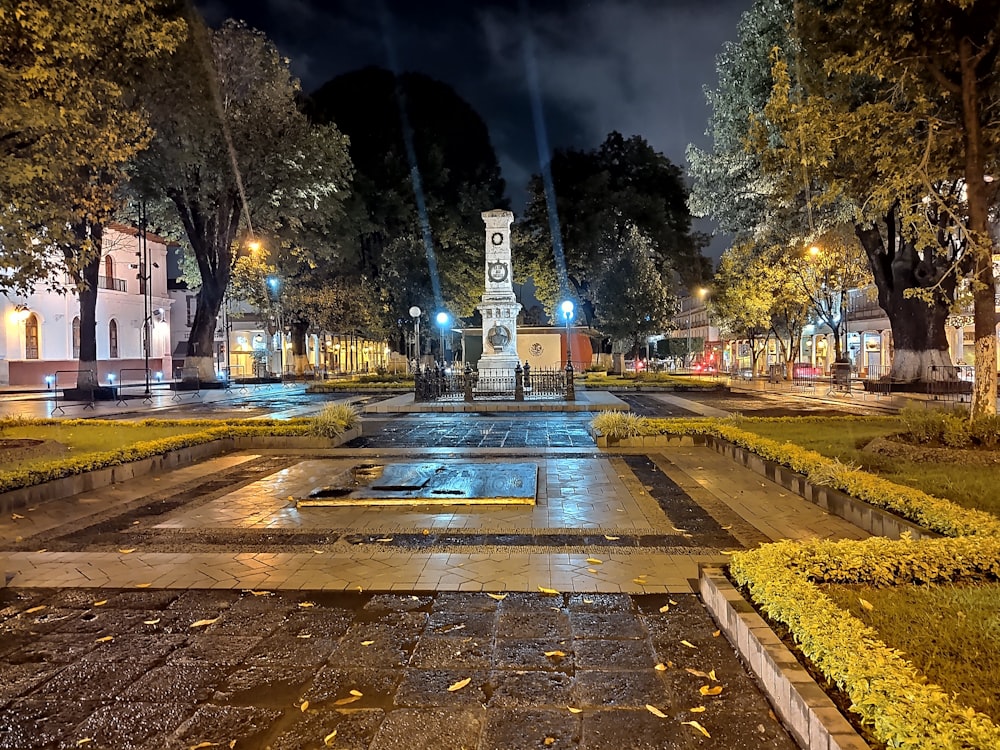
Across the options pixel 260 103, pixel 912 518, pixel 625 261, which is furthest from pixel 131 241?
pixel 912 518

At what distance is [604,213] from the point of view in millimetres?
42281

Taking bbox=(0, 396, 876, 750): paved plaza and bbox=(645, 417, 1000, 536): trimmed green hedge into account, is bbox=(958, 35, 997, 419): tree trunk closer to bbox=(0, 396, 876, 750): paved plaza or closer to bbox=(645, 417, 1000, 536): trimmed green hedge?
bbox=(645, 417, 1000, 536): trimmed green hedge

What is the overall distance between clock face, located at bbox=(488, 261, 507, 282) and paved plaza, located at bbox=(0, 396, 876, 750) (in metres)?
17.2

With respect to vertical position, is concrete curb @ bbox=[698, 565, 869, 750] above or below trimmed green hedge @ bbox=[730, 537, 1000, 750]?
below

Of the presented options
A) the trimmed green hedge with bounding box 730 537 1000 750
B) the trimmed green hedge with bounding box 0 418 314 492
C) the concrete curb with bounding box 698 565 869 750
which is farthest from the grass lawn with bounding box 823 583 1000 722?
the trimmed green hedge with bounding box 0 418 314 492

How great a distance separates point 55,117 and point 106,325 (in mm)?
35918

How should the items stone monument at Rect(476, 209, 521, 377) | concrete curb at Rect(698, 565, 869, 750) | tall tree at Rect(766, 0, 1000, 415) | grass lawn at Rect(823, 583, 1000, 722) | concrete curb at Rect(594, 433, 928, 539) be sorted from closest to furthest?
concrete curb at Rect(698, 565, 869, 750), grass lawn at Rect(823, 583, 1000, 722), concrete curb at Rect(594, 433, 928, 539), tall tree at Rect(766, 0, 1000, 415), stone monument at Rect(476, 209, 521, 377)

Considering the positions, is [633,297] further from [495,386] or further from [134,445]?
[134,445]

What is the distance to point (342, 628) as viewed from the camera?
4.49 metres

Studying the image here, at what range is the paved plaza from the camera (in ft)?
10.9

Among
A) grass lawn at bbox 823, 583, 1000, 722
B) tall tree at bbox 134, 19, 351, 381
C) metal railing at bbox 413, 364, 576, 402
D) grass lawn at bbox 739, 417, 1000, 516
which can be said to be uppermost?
tall tree at bbox 134, 19, 351, 381

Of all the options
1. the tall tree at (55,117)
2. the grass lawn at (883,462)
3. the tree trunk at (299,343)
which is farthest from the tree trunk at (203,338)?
the grass lawn at (883,462)

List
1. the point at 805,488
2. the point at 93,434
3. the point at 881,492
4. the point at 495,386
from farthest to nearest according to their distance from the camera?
the point at 495,386 → the point at 93,434 → the point at 805,488 → the point at 881,492

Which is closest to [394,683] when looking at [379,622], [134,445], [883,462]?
[379,622]
